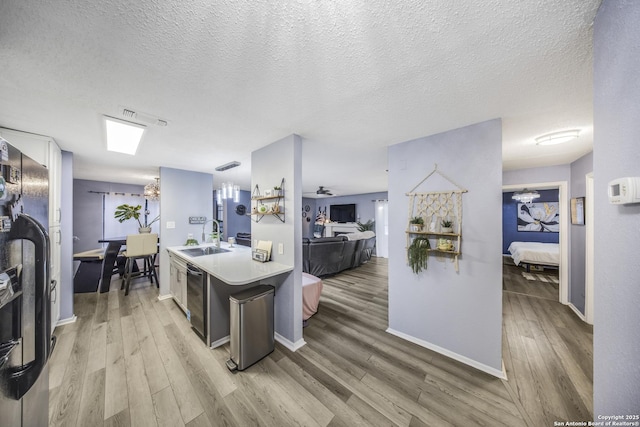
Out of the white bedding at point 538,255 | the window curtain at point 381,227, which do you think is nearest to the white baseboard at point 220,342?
the window curtain at point 381,227

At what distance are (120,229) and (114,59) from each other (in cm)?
645

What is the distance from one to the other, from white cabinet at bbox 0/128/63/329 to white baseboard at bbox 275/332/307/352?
243cm

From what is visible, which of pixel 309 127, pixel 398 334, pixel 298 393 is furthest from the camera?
pixel 398 334

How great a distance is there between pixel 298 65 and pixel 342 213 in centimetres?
706

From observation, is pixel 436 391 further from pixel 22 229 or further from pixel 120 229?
pixel 120 229

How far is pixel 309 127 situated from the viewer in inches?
81.4

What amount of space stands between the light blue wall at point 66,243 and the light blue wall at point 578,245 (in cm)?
704

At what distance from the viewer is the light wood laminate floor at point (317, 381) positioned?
1442 millimetres

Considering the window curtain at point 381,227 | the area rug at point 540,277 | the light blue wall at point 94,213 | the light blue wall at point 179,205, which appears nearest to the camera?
the light blue wall at point 179,205

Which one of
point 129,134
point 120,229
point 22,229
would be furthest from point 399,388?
point 120,229

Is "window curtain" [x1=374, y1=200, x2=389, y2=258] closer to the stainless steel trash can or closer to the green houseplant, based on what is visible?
the green houseplant

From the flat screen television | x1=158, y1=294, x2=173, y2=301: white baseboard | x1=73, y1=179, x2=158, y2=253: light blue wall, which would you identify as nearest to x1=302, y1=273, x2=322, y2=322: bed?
x1=158, y1=294, x2=173, y2=301: white baseboard

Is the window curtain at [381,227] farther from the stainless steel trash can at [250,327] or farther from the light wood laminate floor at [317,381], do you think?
the stainless steel trash can at [250,327]

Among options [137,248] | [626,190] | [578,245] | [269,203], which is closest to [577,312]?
[578,245]
